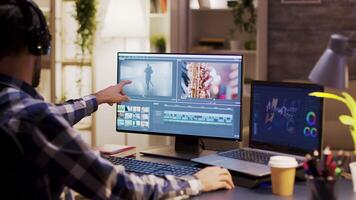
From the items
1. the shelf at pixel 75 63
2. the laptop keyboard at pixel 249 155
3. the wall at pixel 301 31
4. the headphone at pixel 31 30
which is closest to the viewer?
the headphone at pixel 31 30

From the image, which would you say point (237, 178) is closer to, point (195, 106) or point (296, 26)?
point (195, 106)

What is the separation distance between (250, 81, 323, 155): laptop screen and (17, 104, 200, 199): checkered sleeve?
0.83m

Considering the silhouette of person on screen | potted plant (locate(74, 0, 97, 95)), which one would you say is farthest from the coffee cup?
potted plant (locate(74, 0, 97, 95))

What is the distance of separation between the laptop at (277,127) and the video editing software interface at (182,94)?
3.1 inches

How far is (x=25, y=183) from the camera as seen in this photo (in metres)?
1.39

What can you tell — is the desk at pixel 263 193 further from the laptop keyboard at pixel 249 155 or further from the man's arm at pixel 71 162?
the man's arm at pixel 71 162

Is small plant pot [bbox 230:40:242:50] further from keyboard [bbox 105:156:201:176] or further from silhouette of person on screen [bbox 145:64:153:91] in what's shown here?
keyboard [bbox 105:156:201:176]

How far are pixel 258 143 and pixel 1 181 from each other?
45.7 inches

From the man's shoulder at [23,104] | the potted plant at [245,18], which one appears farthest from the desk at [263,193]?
the potted plant at [245,18]

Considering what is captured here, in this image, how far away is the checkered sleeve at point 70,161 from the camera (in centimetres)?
135

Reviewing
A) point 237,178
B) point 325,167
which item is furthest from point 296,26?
point 325,167

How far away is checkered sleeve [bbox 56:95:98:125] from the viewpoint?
2.25m

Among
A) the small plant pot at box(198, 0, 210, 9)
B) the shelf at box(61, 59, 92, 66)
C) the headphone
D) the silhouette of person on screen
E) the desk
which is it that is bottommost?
the desk

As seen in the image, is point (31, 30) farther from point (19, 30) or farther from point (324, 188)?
point (324, 188)
